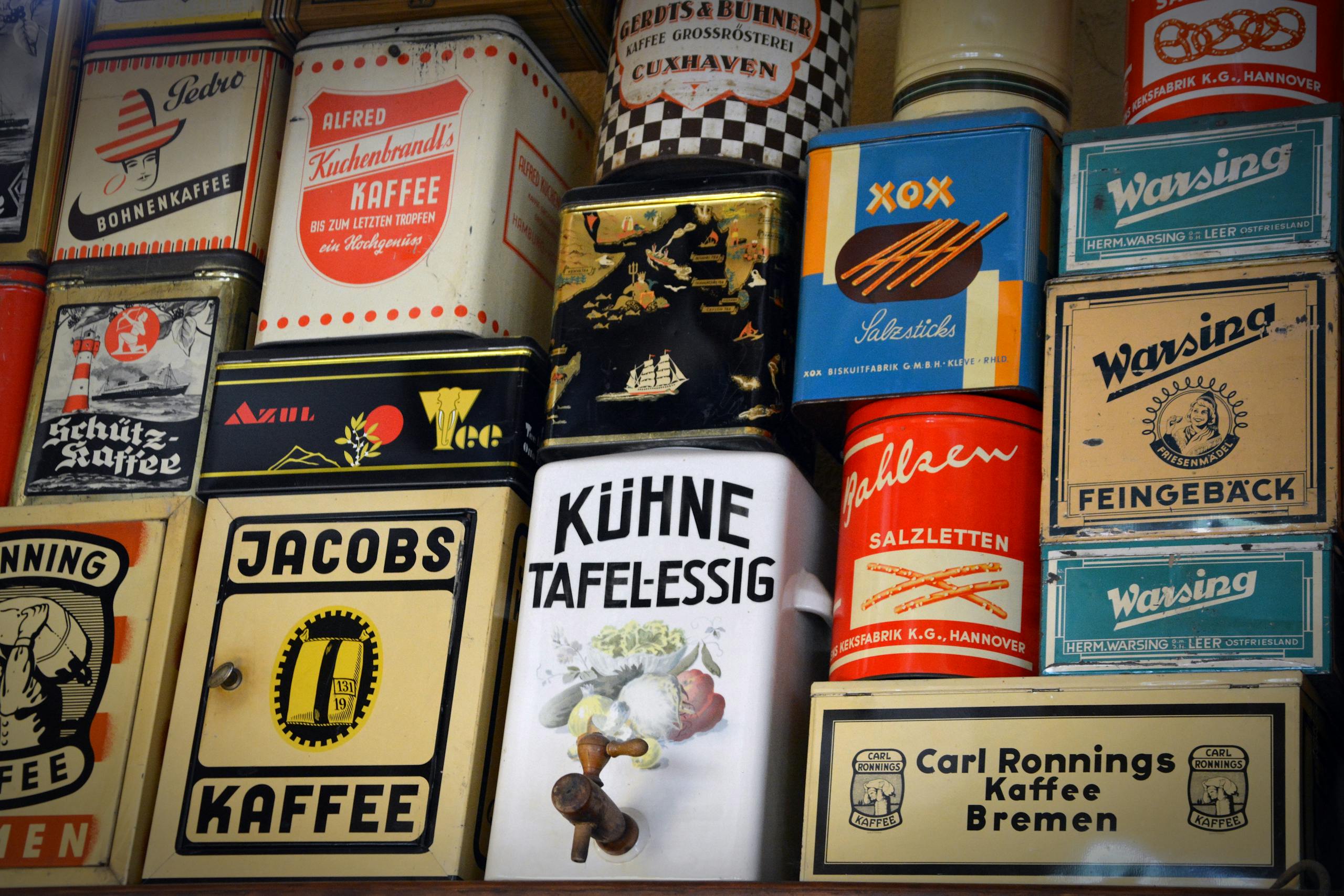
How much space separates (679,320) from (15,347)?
927 mm

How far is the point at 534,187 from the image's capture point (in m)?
2.30

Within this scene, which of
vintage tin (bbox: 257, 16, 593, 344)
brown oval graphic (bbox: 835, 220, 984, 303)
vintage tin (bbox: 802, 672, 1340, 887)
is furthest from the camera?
vintage tin (bbox: 257, 16, 593, 344)

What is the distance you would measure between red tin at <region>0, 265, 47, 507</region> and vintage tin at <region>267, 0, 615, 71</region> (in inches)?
19.5

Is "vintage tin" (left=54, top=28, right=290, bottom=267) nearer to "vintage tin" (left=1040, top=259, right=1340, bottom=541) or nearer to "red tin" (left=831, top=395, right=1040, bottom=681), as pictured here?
"red tin" (left=831, top=395, right=1040, bottom=681)

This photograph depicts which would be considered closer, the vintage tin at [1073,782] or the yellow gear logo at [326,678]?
the vintage tin at [1073,782]

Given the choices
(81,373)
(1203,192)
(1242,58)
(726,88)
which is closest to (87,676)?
(81,373)

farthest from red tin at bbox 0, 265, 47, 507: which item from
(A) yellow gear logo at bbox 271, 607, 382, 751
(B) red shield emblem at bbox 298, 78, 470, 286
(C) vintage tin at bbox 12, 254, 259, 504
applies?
(A) yellow gear logo at bbox 271, 607, 382, 751

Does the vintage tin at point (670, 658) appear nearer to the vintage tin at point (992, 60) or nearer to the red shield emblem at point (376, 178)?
the red shield emblem at point (376, 178)

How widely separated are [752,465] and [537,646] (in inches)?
12.7

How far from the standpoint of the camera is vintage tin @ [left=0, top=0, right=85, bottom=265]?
2.33 m

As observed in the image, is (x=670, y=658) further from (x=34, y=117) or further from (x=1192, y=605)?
(x=34, y=117)

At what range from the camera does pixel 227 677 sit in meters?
1.97

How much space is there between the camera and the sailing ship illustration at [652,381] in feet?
6.51

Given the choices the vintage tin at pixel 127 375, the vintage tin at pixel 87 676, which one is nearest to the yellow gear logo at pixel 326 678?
the vintage tin at pixel 87 676
